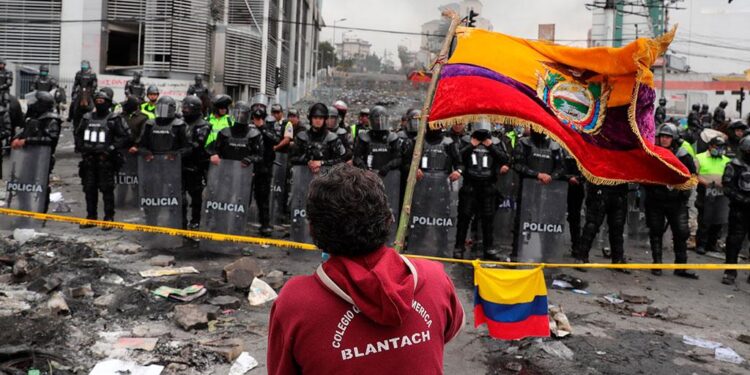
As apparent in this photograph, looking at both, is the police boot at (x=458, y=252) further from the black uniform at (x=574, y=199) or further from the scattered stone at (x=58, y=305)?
the scattered stone at (x=58, y=305)

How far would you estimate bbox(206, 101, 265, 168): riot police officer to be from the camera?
8758 millimetres

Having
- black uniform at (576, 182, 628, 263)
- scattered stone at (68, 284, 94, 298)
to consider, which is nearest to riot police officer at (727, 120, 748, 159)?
black uniform at (576, 182, 628, 263)

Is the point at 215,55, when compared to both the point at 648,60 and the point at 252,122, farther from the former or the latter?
the point at 648,60

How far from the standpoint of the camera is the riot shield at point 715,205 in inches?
392

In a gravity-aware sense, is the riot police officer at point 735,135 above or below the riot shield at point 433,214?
above

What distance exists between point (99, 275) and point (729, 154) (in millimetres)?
9667

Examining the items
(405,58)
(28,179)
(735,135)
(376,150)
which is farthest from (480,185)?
(405,58)

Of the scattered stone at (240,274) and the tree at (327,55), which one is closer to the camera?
the scattered stone at (240,274)

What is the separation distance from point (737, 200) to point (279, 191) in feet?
21.9

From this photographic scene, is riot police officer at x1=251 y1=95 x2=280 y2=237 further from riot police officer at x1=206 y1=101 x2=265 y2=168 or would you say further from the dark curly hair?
the dark curly hair

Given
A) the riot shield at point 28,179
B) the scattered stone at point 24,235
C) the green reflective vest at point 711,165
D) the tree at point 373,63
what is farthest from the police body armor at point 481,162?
the tree at point 373,63

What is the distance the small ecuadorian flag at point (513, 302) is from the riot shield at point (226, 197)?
4.26 metres

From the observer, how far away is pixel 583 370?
4922 millimetres

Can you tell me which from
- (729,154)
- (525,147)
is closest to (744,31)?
(729,154)
